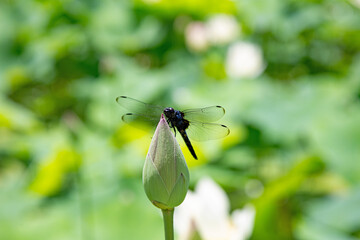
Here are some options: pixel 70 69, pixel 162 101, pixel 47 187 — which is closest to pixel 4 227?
pixel 47 187

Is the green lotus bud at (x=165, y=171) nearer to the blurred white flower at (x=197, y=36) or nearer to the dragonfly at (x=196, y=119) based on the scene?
the dragonfly at (x=196, y=119)

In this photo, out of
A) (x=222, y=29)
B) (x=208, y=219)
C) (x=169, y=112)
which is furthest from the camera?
(x=222, y=29)

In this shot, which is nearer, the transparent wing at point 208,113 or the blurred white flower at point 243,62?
the transparent wing at point 208,113

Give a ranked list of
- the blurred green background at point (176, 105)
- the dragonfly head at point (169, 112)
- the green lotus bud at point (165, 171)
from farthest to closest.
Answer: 1. the blurred green background at point (176, 105)
2. the dragonfly head at point (169, 112)
3. the green lotus bud at point (165, 171)

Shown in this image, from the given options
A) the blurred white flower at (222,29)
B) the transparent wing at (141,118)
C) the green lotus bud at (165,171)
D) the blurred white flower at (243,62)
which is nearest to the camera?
the green lotus bud at (165,171)

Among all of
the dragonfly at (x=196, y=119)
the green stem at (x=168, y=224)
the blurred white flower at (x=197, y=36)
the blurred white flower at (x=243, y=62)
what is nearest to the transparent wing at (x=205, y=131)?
the dragonfly at (x=196, y=119)

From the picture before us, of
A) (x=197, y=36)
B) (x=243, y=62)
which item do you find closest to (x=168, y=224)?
(x=243, y=62)

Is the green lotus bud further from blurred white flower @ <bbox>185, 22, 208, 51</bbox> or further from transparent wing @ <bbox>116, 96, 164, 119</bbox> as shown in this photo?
blurred white flower @ <bbox>185, 22, 208, 51</bbox>

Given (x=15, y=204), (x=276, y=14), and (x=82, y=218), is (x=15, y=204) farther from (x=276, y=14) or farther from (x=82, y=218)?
(x=276, y=14)

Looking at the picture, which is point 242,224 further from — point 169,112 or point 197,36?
point 197,36
